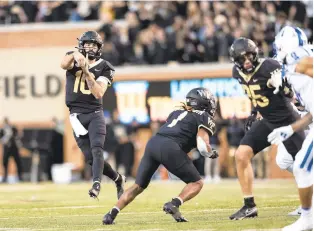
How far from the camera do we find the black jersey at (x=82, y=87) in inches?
421

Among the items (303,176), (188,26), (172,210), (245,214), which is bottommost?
(245,214)

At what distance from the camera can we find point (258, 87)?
9.13 m

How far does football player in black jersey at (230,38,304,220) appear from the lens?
29.5 ft

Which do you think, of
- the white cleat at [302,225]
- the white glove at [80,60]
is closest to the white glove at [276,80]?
the white cleat at [302,225]

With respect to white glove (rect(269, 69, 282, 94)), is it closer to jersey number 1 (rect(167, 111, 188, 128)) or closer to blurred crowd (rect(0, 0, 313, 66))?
jersey number 1 (rect(167, 111, 188, 128))

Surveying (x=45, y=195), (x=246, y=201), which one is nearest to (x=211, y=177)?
(x=45, y=195)

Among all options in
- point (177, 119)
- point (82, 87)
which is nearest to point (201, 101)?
point (177, 119)

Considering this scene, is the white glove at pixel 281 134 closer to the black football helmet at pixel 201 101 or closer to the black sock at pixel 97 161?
the black football helmet at pixel 201 101

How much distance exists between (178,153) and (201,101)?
1.91 feet

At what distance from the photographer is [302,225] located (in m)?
7.81

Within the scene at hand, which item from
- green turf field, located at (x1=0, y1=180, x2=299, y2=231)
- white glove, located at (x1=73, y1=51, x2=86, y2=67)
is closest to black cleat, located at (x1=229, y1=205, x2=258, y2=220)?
green turf field, located at (x1=0, y1=180, x2=299, y2=231)

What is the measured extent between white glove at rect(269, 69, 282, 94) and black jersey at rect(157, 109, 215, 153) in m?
0.66

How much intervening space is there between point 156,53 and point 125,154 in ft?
7.97

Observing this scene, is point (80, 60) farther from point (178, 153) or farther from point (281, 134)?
point (281, 134)
